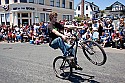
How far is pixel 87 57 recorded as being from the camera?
569 centimetres

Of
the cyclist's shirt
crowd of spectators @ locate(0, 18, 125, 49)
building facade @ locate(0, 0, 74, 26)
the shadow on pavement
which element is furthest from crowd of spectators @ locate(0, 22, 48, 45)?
the cyclist's shirt

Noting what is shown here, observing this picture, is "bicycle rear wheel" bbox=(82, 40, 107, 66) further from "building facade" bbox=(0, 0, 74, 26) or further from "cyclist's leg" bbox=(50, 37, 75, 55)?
"building facade" bbox=(0, 0, 74, 26)

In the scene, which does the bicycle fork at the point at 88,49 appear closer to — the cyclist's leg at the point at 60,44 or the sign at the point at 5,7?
the cyclist's leg at the point at 60,44

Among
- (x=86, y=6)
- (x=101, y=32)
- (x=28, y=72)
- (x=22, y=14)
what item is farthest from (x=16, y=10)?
(x=86, y=6)

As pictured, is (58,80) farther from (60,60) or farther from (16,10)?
(16,10)

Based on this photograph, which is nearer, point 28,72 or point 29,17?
point 28,72

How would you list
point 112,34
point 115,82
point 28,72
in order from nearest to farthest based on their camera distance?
point 115,82
point 28,72
point 112,34

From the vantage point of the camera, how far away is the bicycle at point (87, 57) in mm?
5179

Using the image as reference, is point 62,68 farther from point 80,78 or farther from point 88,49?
point 88,49

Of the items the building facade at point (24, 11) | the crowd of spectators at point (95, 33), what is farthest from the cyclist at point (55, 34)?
the building facade at point (24, 11)

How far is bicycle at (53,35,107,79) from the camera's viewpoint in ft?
17.0

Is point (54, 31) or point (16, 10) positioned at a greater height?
point (16, 10)

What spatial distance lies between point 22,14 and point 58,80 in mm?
27194

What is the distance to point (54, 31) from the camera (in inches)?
212
